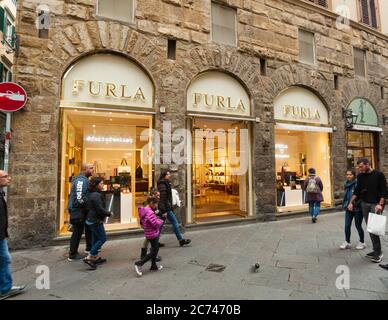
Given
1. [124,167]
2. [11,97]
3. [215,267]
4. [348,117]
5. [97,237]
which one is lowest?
[215,267]

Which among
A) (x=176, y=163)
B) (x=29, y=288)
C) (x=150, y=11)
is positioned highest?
(x=150, y=11)

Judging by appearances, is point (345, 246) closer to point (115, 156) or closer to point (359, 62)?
point (115, 156)

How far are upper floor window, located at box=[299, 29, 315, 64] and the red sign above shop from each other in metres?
9.26

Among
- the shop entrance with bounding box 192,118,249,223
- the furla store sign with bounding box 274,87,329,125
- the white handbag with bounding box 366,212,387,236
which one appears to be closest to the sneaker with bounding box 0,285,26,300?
the shop entrance with bounding box 192,118,249,223

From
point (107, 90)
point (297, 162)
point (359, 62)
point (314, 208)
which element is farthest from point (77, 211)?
point (359, 62)

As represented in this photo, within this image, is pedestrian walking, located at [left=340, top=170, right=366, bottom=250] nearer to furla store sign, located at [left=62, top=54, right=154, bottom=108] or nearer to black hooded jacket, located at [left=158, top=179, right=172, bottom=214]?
black hooded jacket, located at [left=158, top=179, right=172, bottom=214]

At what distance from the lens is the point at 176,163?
733 cm

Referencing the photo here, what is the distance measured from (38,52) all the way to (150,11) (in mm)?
3176

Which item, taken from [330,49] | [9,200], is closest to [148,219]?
[9,200]

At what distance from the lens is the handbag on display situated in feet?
25.7

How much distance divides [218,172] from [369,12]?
1107 centimetres

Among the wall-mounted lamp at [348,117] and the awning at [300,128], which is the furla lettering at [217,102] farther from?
the wall-mounted lamp at [348,117]

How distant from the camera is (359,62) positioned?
1180 centimetres
